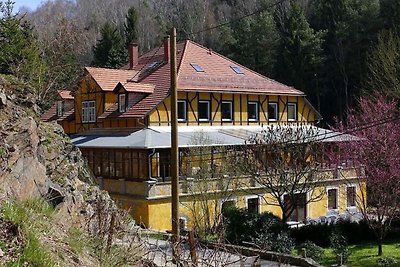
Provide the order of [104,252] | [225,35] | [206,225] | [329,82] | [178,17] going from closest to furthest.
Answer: [104,252] < [206,225] < [329,82] < [225,35] < [178,17]

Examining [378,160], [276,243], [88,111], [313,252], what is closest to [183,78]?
[88,111]

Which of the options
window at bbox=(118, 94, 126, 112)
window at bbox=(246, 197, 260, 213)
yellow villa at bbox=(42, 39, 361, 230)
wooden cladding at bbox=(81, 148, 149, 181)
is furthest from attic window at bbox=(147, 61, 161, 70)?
window at bbox=(246, 197, 260, 213)

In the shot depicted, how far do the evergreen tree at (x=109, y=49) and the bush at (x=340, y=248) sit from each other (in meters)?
35.4

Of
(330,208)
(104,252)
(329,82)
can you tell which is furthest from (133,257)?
(329,82)

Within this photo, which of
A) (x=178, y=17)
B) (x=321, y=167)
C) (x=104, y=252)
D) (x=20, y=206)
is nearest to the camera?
(x=20, y=206)

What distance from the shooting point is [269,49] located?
158ft

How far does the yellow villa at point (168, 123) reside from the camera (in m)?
24.1

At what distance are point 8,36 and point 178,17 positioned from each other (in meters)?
46.3

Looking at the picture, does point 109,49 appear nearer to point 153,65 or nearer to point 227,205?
point 153,65

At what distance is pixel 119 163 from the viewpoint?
26.5 m

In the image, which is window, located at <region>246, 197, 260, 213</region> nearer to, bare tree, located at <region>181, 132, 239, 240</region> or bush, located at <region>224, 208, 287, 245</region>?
bare tree, located at <region>181, 132, 239, 240</region>

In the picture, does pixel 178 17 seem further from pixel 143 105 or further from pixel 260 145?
pixel 260 145

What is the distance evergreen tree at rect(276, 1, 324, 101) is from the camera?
1816 inches

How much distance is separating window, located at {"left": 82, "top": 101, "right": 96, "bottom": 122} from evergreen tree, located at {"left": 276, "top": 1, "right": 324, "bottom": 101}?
20.4 meters
